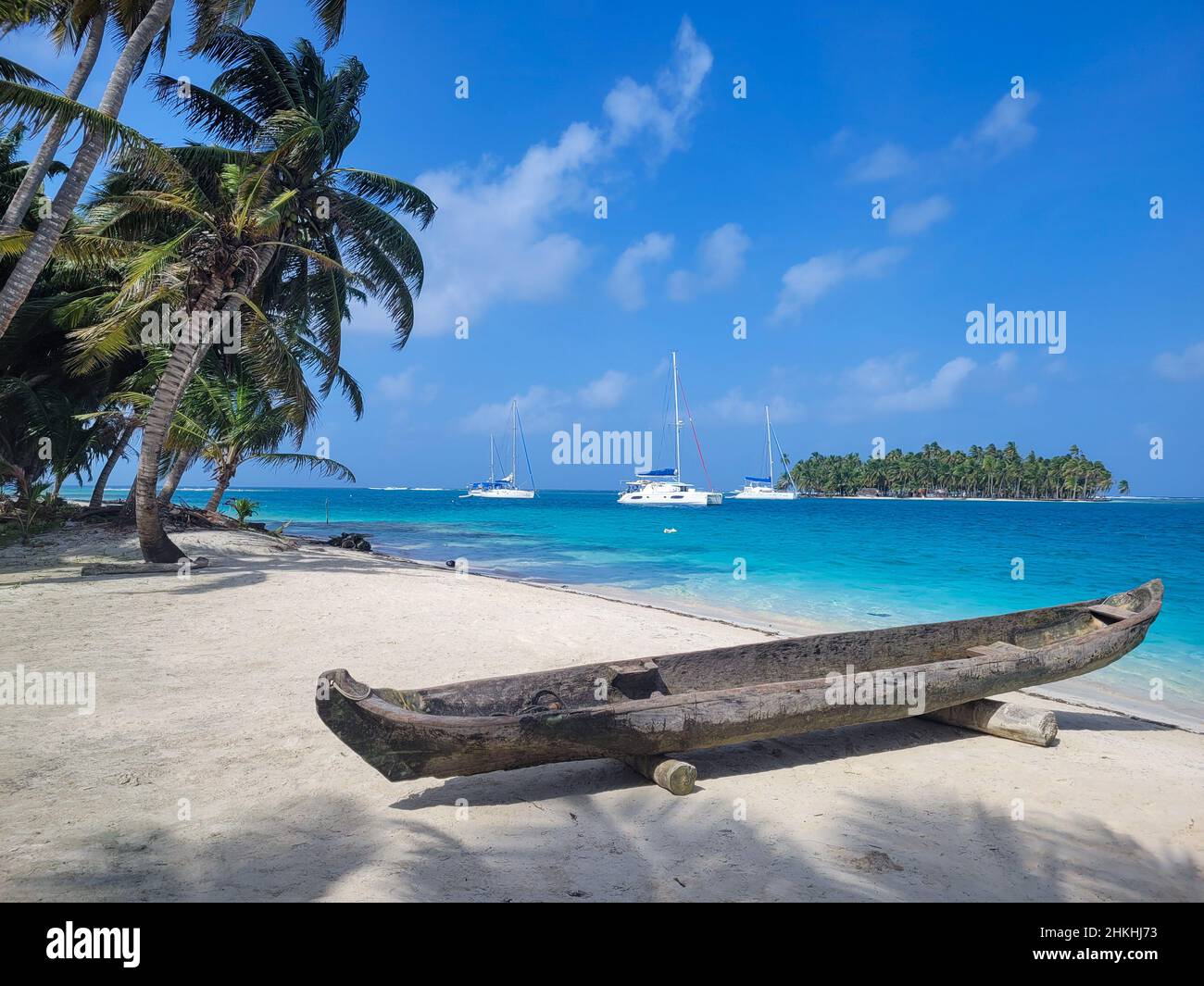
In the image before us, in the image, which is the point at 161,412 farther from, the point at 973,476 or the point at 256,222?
the point at 973,476

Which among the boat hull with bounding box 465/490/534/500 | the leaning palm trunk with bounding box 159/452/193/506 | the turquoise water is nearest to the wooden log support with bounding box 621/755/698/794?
the turquoise water

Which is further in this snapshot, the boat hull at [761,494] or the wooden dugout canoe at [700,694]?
Answer: the boat hull at [761,494]

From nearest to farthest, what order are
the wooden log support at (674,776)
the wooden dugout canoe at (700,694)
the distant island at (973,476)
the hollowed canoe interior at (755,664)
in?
1. the wooden dugout canoe at (700,694)
2. the wooden log support at (674,776)
3. the hollowed canoe interior at (755,664)
4. the distant island at (973,476)

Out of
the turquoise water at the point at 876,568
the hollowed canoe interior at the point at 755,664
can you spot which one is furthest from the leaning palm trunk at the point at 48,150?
the turquoise water at the point at 876,568

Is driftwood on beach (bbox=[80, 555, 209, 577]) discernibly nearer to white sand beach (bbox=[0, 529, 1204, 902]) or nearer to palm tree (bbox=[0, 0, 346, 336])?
palm tree (bbox=[0, 0, 346, 336])

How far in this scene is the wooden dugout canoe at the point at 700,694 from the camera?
11.2ft

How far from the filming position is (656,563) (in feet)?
74.5

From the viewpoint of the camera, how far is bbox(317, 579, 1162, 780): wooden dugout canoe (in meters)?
3.42

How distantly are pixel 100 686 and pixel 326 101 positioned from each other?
1359cm

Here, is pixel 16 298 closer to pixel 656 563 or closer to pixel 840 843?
pixel 840 843

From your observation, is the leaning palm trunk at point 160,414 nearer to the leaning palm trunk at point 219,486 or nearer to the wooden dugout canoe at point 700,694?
the leaning palm trunk at point 219,486

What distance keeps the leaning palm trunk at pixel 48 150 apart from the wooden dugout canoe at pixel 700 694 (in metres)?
9.98

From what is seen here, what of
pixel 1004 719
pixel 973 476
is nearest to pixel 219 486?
pixel 1004 719

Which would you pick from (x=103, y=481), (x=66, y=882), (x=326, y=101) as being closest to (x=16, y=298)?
(x=326, y=101)
